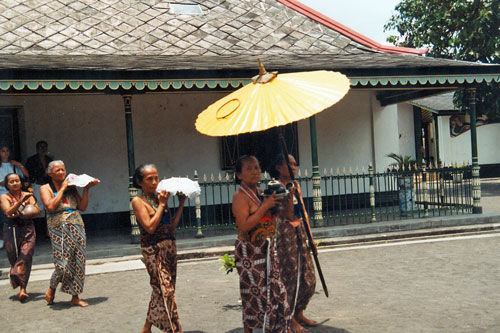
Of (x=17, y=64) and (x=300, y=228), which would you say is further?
(x=17, y=64)

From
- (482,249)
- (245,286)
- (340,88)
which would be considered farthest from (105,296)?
(482,249)

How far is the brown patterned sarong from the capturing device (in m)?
5.08

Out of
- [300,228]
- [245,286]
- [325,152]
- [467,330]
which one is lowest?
[467,330]

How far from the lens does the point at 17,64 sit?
992 cm

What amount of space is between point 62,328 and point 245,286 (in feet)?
7.42

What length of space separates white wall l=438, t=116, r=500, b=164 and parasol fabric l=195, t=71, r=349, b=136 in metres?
25.7

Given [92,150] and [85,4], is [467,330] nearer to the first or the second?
[92,150]

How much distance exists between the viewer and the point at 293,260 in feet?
16.7

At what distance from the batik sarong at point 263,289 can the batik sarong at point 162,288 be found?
650 millimetres

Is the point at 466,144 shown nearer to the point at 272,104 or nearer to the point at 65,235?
the point at 65,235

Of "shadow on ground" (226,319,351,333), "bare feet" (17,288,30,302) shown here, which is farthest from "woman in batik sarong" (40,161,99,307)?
"shadow on ground" (226,319,351,333)

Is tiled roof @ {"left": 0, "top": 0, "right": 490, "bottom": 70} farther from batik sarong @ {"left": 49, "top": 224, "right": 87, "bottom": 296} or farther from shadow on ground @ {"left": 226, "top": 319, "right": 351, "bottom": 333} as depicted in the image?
shadow on ground @ {"left": 226, "top": 319, "right": 351, "bottom": 333}

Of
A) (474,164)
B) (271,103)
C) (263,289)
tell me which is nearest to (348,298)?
(263,289)

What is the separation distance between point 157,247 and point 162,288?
0.34 m
